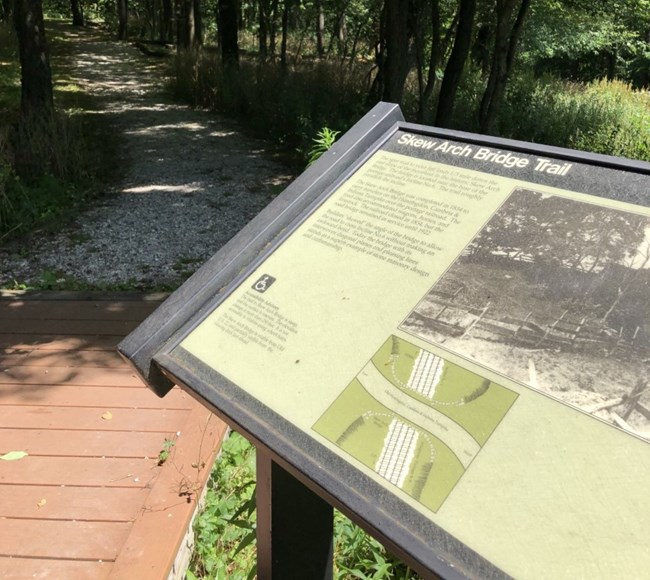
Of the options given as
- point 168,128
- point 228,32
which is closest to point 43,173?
point 168,128

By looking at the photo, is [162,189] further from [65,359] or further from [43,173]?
[65,359]

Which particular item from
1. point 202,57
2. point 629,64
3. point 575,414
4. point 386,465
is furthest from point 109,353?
point 629,64

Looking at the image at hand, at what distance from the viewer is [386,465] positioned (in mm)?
1095

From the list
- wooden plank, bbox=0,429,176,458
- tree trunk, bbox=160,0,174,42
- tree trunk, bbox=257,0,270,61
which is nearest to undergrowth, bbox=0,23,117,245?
wooden plank, bbox=0,429,176,458

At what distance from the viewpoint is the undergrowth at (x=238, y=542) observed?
7.07ft

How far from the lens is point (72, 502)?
2477mm

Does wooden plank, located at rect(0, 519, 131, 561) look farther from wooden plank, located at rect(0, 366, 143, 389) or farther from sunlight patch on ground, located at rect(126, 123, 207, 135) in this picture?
sunlight patch on ground, located at rect(126, 123, 207, 135)

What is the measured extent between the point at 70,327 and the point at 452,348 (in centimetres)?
346

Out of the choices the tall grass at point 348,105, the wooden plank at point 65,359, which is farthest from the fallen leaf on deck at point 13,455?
the tall grass at point 348,105

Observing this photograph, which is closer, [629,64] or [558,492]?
[558,492]

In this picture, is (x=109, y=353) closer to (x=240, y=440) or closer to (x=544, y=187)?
(x=240, y=440)

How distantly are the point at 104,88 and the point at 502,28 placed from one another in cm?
974

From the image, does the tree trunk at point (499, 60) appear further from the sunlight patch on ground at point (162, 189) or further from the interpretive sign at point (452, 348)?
the interpretive sign at point (452, 348)

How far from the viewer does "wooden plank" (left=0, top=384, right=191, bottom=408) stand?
3143mm
